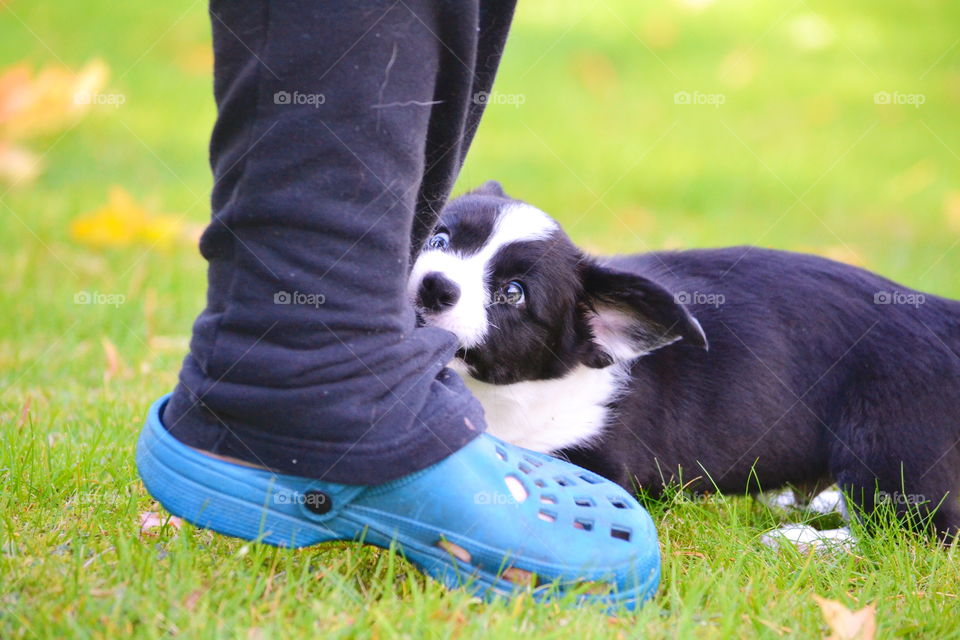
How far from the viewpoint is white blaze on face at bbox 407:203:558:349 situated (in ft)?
7.38

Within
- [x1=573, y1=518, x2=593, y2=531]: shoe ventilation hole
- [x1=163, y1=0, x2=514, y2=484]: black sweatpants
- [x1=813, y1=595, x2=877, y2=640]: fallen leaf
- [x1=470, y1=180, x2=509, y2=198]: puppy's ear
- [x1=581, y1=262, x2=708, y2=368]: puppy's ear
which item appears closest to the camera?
[x1=163, y1=0, x2=514, y2=484]: black sweatpants

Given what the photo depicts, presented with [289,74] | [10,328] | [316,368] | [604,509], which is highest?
[289,74]

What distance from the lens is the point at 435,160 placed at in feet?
6.07

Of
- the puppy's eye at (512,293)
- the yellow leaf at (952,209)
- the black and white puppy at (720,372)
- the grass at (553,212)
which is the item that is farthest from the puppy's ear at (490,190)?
the yellow leaf at (952,209)

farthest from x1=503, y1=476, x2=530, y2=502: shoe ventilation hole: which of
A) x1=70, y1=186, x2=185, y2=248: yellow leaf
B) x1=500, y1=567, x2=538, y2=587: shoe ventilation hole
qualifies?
x1=70, y1=186, x2=185, y2=248: yellow leaf

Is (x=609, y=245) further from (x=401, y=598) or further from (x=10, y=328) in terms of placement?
(x=401, y=598)

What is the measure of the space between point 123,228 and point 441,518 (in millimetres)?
3579

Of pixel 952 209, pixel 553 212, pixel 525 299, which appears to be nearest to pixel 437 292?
pixel 525 299

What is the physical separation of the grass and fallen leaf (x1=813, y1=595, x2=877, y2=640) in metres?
0.05

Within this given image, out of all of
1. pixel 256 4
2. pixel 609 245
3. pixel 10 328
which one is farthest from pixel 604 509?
pixel 609 245

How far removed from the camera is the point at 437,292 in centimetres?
223

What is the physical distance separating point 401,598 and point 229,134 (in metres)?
0.84

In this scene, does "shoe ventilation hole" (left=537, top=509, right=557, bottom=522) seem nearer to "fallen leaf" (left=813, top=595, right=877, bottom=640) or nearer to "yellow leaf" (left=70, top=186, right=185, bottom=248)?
"fallen leaf" (left=813, top=595, right=877, bottom=640)

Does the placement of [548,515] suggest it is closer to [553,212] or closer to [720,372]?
[720,372]
